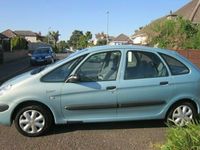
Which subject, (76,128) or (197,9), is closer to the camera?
(76,128)

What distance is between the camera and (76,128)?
7.91 meters

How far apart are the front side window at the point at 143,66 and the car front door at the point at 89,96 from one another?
0.97 feet

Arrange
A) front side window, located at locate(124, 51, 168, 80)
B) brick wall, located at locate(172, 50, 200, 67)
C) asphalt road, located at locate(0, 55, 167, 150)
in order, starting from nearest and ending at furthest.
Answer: asphalt road, located at locate(0, 55, 167, 150)
front side window, located at locate(124, 51, 168, 80)
brick wall, located at locate(172, 50, 200, 67)

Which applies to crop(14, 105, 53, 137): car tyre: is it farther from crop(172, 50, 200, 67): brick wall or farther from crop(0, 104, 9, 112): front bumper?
crop(172, 50, 200, 67): brick wall

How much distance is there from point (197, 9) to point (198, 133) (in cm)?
4816

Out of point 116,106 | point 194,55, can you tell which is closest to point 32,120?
point 116,106

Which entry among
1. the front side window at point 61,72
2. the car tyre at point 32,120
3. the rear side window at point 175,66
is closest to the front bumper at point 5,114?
the car tyre at point 32,120

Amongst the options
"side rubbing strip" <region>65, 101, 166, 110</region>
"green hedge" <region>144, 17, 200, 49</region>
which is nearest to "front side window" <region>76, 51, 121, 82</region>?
"side rubbing strip" <region>65, 101, 166, 110</region>

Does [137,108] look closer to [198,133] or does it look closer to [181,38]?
[198,133]

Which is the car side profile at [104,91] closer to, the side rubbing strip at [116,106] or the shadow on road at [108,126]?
the side rubbing strip at [116,106]

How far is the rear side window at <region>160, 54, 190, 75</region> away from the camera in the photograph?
25.5 ft

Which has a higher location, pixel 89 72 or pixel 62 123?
pixel 89 72

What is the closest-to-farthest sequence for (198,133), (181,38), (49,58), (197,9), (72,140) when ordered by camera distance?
1. (198,133)
2. (72,140)
3. (181,38)
4. (49,58)
5. (197,9)

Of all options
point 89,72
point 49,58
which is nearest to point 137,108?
point 89,72
